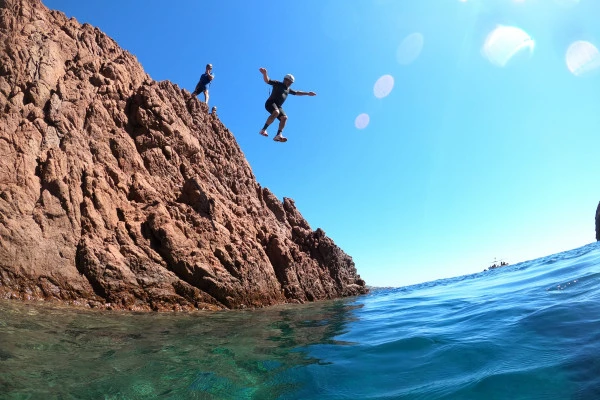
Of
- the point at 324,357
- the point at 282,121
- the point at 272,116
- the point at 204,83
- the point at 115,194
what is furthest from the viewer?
the point at 204,83

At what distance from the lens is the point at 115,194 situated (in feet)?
42.5

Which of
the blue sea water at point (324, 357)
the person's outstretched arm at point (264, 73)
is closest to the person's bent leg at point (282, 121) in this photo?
the person's outstretched arm at point (264, 73)

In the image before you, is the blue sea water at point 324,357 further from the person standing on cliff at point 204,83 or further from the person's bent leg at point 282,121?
the person standing on cliff at point 204,83

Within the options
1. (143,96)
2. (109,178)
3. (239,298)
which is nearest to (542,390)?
(239,298)

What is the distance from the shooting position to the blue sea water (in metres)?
3.71

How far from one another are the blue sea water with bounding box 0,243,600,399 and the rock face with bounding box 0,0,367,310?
298 cm

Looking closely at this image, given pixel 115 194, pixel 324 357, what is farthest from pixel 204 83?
pixel 324 357

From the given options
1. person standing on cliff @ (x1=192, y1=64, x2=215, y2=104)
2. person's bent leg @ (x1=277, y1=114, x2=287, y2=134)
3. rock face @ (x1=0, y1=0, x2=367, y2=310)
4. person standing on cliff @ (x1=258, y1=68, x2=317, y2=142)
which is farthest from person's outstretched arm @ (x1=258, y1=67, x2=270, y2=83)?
person standing on cliff @ (x1=192, y1=64, x2=215, y2=104)

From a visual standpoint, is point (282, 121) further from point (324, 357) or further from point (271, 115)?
point (324, 357)

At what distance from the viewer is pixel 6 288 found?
8.95m

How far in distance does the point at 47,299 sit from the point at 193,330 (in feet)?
17.0

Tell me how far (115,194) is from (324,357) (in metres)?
11.3

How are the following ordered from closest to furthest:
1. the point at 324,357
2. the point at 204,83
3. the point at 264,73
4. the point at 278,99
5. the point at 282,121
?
the point at 324,357
the point at 264,73
the point at 278,99
the point at 282,121
the point at 204,83

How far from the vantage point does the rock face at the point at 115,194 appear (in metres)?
10.2
